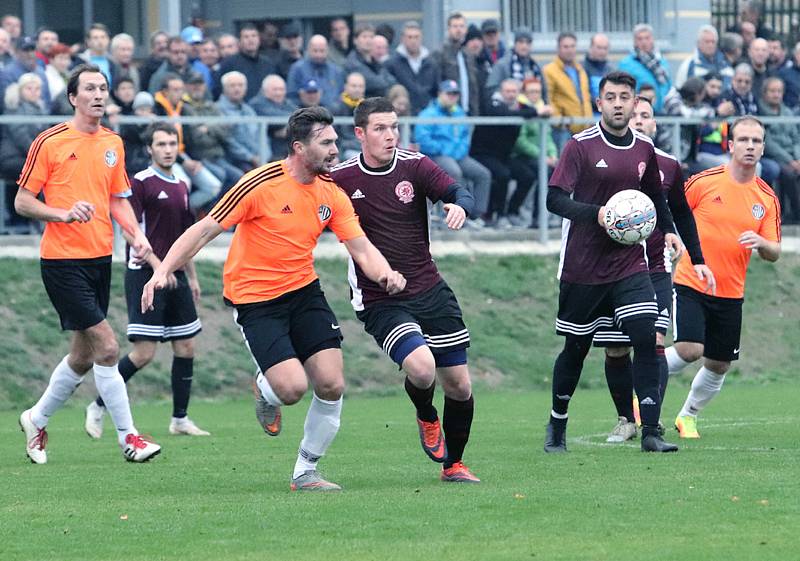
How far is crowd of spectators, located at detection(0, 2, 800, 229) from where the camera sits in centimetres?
1825

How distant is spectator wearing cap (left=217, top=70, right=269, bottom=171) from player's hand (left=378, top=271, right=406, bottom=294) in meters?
9.71

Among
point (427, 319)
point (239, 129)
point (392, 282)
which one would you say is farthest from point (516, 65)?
point (392, 282)

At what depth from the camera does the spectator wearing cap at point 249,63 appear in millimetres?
19609

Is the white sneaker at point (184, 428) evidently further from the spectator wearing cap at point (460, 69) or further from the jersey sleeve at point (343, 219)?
the spectator wearing cap at point (460, 69)

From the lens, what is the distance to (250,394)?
58.6ft

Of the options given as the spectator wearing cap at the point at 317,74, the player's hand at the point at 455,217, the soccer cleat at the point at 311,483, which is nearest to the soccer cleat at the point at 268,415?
the soccer cleat at the point at 311,483

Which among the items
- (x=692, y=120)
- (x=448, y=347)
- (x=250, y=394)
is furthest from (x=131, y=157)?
(x=448, y=347)

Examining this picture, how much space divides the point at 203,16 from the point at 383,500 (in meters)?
18.4

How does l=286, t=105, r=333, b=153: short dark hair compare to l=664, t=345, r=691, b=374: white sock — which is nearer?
l=286, t=105, r=333, b=153: short dark hair

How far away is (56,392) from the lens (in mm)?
11594

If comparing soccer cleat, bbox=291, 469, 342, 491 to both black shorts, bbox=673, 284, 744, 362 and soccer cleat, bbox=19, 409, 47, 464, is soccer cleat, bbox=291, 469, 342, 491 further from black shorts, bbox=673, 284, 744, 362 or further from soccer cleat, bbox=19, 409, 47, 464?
black shorts, bbox=673, 284, 744, 362

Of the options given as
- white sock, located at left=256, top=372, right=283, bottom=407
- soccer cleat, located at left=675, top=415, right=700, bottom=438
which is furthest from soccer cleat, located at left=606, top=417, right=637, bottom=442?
white sock, located at left=256, top=372, right=283, bottom=407

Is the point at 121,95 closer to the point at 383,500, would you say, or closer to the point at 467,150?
the point at 467,150

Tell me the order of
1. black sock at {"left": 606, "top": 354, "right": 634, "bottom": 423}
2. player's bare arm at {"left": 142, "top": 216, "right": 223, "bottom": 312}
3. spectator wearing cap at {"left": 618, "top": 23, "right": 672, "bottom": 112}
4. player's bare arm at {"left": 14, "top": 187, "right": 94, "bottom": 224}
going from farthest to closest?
spectator wearing cap at {"left": 618, "top": 23, "right": 672, "bottom": 112} → black sock at {"left": 606, "top": 354, "right": 634, "bottom": 423} → player's bare arm at {"left": 14, "top": 187, "right": 94, "bottom": 224} → player's bare arm at {"left": 142, "top": 216, "right": 223, "bottom": 312}
